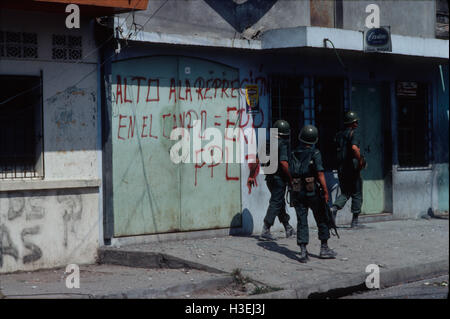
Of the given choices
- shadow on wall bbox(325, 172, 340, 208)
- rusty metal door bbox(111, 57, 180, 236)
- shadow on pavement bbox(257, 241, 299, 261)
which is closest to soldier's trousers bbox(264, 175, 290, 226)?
shadow on pavement bbox(257, 241, 299, 261)

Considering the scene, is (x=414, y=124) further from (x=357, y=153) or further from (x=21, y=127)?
(x=21, y=127)

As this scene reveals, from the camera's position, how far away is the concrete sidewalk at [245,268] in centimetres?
719

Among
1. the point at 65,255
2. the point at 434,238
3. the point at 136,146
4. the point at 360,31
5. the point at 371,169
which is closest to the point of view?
the point at 65,255

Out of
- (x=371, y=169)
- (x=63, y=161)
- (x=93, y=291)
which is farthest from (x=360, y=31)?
(x=93, y=291)

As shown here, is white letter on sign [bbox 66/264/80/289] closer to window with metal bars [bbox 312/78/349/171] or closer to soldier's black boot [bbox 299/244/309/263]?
soldier's black boot [bbox 299/244/309/263]

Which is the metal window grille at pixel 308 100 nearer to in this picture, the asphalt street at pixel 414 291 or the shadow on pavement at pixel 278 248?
the shadow on pavement at pixel 278 248

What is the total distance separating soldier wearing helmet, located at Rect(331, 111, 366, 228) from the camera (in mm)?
10547

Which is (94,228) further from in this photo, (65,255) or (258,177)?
(258,177)

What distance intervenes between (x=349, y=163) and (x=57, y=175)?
4.60 metres

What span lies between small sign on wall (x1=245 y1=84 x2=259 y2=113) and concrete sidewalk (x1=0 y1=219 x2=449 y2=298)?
210 cm

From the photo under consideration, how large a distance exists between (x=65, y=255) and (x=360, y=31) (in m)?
6.18
